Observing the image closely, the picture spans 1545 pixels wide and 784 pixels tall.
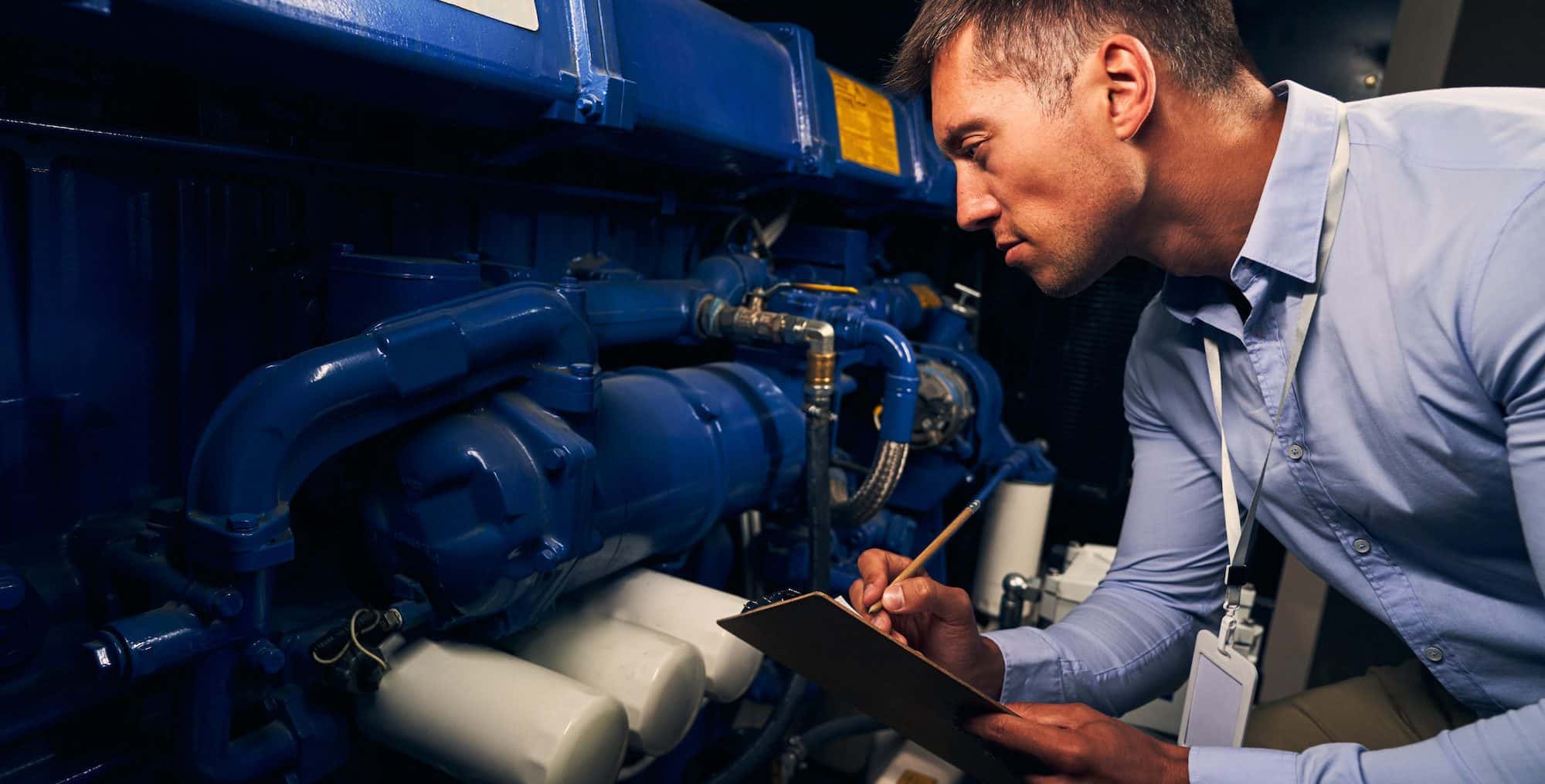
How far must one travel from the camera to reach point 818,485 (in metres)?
1.71

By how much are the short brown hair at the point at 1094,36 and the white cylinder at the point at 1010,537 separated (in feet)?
6.54

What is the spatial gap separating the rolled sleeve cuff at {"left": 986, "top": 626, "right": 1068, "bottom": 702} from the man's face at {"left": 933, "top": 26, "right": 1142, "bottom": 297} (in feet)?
1.54

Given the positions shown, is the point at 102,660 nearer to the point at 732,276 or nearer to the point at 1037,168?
the point at 1037,168

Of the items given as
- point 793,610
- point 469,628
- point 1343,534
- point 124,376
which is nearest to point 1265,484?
point 1343,534

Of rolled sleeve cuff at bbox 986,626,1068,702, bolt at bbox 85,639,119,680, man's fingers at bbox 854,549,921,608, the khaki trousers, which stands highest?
man's fingers at bbox 854,549,921,608

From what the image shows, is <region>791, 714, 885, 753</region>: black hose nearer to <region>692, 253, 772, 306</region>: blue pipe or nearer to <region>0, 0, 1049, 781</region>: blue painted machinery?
<region>0, 0, 1049, 781</region>: blue painted machinery

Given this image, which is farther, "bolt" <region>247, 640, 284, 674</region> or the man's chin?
the man's chin

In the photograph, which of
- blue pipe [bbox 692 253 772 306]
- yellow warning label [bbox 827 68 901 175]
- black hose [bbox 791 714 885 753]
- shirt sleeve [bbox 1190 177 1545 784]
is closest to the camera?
shirt sleeve [bbox 1190 177 1545 784]

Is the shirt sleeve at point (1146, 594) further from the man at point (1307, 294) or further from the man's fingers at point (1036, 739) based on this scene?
the man's fingers at point (1036, 739)

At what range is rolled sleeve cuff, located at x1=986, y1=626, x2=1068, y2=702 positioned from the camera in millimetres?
1188

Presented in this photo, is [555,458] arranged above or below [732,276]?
below

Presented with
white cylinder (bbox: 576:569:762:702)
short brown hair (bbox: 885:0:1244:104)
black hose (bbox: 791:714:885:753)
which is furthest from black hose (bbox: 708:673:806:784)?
short brown hair (bbox: 885:0:1244:104)

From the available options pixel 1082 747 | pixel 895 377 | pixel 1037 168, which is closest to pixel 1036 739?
pixel 1082 747

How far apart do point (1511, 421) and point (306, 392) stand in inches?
45.2
